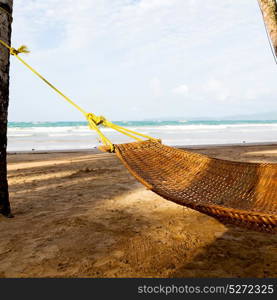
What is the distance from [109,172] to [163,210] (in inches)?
99.4

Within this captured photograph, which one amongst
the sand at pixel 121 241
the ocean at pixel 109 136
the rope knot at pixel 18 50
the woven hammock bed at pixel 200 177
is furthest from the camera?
the ocean at pixel 109 136

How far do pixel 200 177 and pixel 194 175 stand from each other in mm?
58

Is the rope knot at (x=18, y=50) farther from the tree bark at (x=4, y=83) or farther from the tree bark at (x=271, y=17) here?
the tree bark at (x=271, y=17)

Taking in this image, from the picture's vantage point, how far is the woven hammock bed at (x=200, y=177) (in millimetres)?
2031

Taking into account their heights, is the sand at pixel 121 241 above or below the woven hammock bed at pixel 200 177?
below

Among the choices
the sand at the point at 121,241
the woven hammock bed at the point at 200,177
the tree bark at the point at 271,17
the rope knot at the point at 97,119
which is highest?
the tree bark at the point at 271,17

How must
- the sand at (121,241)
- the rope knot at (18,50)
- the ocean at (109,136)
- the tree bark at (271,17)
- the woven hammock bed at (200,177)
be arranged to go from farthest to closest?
the ocean at (109,136) → the tree bark at (271,17) → the rope knot at (18,50) → the woven hammock bed at (200,177) → the sand at (121,241)

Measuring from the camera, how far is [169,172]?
→ 248cm

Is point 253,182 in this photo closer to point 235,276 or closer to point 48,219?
point 235,276

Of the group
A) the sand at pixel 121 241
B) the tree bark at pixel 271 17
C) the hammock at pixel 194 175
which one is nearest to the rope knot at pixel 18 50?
the hammock at pixel 194 175

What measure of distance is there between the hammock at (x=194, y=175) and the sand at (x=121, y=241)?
40cm

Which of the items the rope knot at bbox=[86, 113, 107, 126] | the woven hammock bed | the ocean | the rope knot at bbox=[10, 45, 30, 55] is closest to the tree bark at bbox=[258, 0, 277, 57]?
the woven hammock bed

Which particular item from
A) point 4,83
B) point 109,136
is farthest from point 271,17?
point 109,136

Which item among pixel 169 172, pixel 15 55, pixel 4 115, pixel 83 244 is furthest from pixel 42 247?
pixel 15 55
